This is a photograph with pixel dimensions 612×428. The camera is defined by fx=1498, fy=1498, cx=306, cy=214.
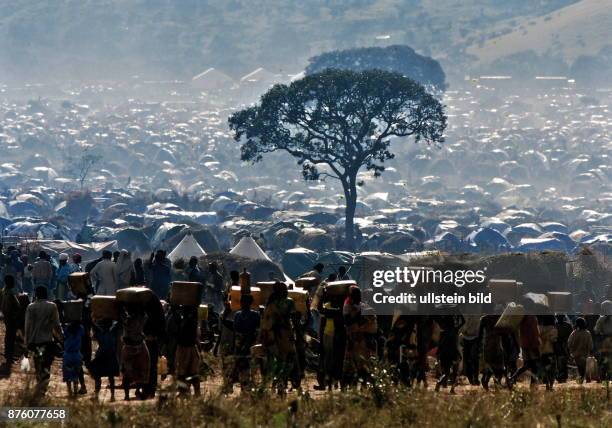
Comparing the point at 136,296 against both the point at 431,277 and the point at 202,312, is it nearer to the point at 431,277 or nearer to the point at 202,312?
the point at 431,277

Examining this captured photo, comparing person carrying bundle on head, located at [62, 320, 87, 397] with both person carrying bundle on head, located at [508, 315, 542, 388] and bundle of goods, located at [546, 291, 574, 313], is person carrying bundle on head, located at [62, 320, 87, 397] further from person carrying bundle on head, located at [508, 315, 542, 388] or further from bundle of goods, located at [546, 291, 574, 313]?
bundle of goods, located at [546, 291, 574, 313]

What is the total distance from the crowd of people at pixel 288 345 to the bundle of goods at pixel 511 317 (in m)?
0.07

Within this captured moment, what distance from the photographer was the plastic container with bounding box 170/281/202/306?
14.8m

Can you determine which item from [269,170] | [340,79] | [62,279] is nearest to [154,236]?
[340,79]

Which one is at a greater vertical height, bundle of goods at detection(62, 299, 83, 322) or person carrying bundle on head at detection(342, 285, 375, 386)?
bundle of goods at detection(62, 299, 83, 322)

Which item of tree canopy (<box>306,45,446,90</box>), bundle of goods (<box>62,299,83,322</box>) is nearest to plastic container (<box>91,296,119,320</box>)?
bundle of goods (<box>62,299,83,322</box>)

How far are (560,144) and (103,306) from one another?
160245mm

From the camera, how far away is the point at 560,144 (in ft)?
563

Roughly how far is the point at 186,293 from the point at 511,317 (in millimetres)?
3526

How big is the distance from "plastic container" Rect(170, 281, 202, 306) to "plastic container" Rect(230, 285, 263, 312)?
1.54 metres

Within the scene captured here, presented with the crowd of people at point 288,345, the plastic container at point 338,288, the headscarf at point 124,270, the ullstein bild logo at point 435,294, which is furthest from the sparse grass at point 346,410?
the headscarf at point 124,270

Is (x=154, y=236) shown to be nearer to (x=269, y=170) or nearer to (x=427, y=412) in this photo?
(x=427, y=412)

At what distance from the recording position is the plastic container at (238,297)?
16.5m

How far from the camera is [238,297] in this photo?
16.9 meters
